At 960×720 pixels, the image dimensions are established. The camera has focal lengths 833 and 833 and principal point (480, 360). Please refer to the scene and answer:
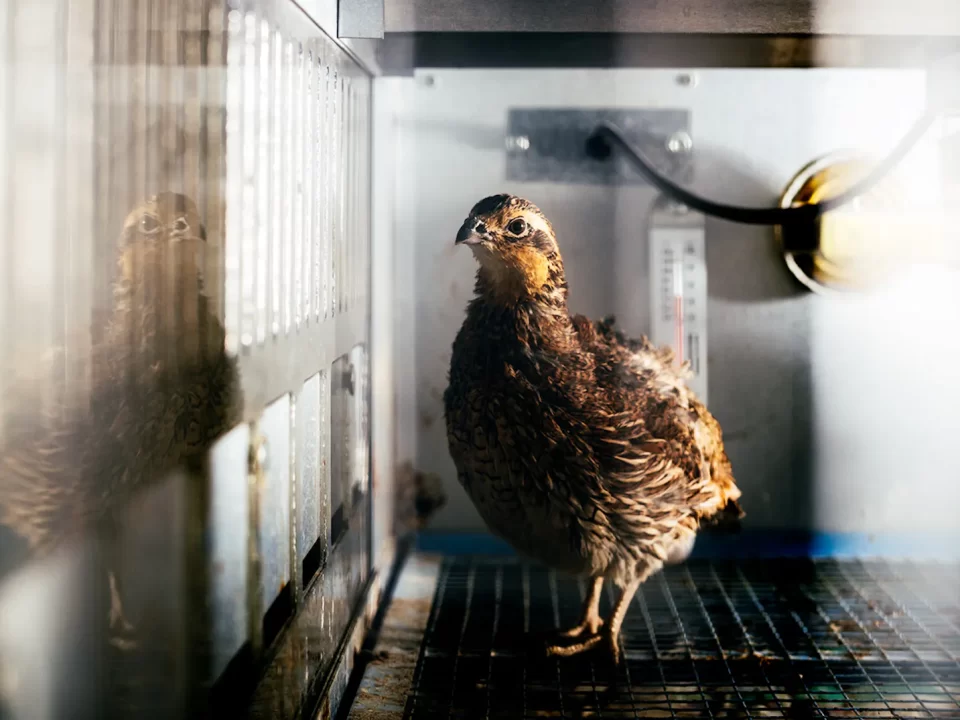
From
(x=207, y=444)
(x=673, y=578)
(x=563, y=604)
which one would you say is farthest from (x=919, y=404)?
(x=207, y=444)

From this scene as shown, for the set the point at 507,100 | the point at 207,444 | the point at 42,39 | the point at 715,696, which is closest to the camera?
the point at 42,39

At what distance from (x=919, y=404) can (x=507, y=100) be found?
1.92 feet

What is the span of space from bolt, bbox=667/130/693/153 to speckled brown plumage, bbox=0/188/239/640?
1.93 feet

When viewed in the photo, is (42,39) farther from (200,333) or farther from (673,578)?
(673,578)

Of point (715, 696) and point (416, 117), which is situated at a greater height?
point (416, 117)

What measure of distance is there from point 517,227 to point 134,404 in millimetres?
445

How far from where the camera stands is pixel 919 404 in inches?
37.5

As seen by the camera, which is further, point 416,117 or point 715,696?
point 416,117

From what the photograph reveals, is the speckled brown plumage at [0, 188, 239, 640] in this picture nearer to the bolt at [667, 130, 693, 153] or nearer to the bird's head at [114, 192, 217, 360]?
the bird's head at [114, 192, 217, 360]

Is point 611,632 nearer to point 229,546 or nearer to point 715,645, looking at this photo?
point 715,645

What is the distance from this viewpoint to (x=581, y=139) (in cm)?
94

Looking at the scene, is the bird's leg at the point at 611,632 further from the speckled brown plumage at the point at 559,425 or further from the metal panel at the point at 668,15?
the metal panel at the point at 668,15

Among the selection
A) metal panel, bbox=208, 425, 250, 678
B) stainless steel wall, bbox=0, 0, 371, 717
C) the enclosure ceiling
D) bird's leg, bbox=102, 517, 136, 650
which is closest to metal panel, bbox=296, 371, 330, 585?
stainless steel wall, bbox=0, 0, 371, 717

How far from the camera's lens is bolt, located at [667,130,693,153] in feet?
3.12
